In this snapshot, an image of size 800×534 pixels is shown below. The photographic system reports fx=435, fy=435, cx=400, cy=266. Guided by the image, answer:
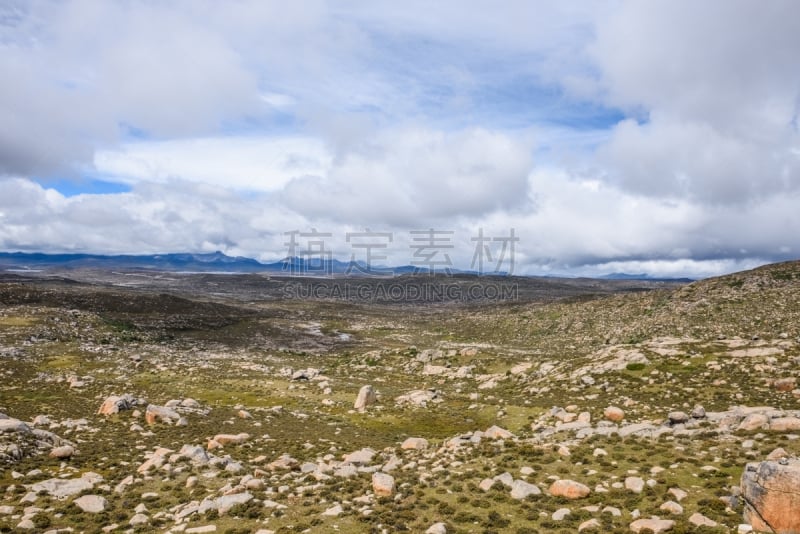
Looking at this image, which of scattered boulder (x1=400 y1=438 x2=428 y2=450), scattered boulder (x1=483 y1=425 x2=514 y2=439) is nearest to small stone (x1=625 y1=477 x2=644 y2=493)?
scattered boulder (x1=483 y1=425 x2=514 y2=439)

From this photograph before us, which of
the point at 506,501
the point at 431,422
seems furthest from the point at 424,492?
the point at 431,422

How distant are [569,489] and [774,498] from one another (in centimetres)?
572

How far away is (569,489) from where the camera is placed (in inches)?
607

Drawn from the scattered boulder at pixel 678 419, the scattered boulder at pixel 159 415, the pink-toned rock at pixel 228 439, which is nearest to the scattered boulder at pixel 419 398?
the pink-toned rock at pixel 228 439

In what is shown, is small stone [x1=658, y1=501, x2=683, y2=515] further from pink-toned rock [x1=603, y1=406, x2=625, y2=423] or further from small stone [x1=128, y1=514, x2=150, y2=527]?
small stone [x1=128, y1=514, x2=150, y2=527]

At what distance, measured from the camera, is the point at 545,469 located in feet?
58.3

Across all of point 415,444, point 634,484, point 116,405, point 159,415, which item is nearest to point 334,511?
point 415,444

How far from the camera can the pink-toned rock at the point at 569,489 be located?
1528 centimetres

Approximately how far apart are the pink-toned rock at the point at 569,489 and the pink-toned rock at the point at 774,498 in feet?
14.9

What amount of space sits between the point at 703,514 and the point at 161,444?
24454mm

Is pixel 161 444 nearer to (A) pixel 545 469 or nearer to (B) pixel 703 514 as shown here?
(A) pixel 545 469

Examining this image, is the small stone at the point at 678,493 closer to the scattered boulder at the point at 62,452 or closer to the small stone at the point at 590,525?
the small stone at the point at 590,525

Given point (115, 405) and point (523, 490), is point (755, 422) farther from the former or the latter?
point (115, 405)

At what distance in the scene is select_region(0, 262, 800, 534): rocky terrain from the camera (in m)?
14.6
